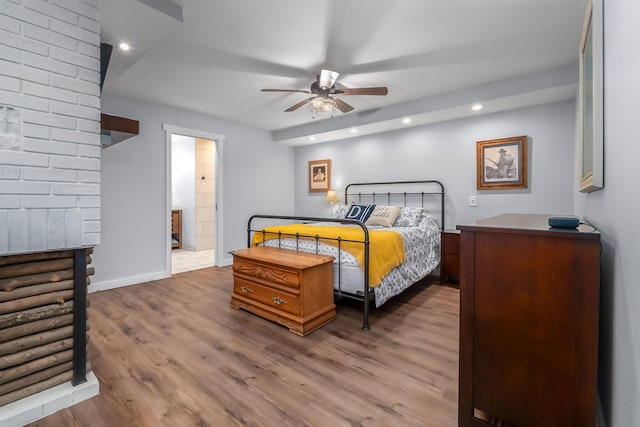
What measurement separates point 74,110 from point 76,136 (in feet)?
0.45

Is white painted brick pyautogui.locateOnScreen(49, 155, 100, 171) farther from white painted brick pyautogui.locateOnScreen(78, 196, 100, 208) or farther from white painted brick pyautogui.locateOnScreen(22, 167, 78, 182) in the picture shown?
white painted brick pyautogui.locateOnScreen(78, 196, 100, 208)

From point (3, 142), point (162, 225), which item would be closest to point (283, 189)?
point (162, 225)

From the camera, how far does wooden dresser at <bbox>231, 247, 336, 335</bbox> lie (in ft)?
7.77

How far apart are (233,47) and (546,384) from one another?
3007 millimetres

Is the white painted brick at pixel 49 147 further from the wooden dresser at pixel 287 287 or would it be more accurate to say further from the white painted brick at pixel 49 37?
the wooden dresser at pixel 287 287

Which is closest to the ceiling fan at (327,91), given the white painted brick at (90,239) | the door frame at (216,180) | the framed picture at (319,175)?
the white painted brick at (90,239)

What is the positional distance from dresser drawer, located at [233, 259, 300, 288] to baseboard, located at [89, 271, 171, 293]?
1.84 metres

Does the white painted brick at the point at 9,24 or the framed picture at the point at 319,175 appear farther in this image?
the framed picture at the point at 319,175

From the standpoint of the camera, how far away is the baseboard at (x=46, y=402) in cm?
140

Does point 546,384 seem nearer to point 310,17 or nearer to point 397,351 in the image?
point 397,351

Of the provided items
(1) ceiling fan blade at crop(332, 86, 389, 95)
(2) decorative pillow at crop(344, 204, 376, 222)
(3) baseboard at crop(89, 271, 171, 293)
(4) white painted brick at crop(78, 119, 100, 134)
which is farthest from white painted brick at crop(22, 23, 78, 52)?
(2) decorative pillow at crop(344, 204, 376, 222)

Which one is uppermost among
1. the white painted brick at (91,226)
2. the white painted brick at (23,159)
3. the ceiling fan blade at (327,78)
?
the ceiling fan blade at (327,78)

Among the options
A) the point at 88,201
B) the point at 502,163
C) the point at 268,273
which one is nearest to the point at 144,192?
the point at 268,273

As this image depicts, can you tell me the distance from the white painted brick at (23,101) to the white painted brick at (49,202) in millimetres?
439
